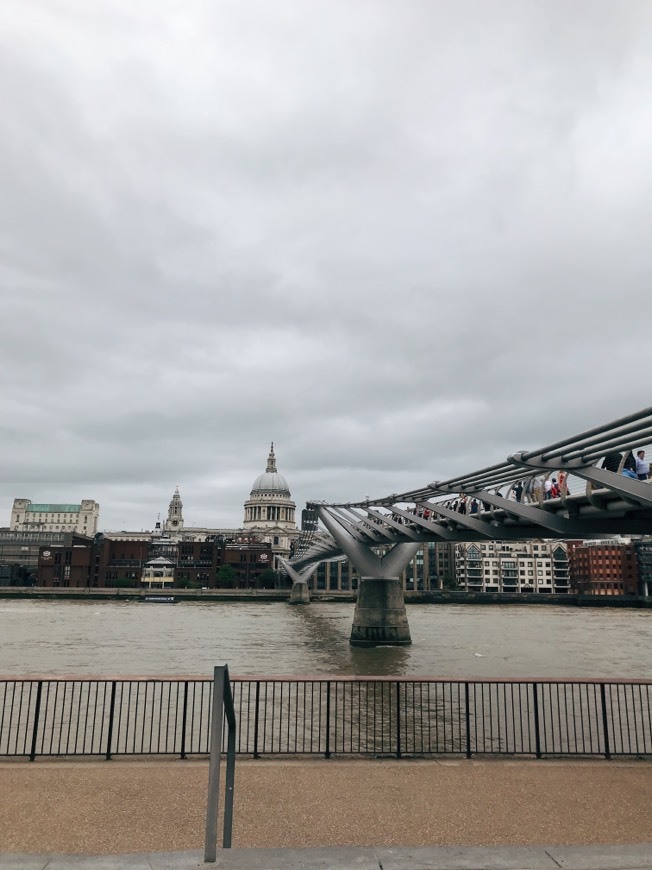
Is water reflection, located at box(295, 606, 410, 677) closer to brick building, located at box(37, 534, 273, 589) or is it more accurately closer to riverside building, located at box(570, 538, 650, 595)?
brick building, located at box(37, 534, 273, 589)

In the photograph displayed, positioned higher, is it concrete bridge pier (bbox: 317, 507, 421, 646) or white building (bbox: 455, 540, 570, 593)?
white building (bbox: 455, 540, 570, 593)

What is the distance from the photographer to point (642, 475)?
17.6 m

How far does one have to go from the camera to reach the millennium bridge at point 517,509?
16.4 meters

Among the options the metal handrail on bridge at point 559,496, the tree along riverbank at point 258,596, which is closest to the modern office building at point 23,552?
the tree along riverbank at point 258,596

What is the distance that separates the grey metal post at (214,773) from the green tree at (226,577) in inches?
5477

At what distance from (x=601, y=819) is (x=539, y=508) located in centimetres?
1829

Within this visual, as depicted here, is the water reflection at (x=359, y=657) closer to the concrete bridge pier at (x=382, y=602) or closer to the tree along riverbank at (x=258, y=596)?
the concrete bridge pier at (x=382, y=602)

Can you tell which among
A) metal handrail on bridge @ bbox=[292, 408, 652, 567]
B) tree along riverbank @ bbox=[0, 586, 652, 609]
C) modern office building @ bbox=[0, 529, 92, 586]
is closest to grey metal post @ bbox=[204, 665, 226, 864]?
metal handrail on bridge @ bbox=[292, 408, 652, 567]

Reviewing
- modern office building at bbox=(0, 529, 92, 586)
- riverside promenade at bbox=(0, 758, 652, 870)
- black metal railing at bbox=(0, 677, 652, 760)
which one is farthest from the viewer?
modern office building at bbox=(0, 529, 92, 586)

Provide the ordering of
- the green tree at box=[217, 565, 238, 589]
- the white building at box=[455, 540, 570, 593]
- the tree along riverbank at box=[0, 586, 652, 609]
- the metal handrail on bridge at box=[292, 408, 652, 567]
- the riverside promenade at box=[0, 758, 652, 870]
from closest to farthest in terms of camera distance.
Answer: the riverside promenade at box=[0, 758, 652, 870] < the metal handrail on bridge at box=[292, 408, 652, 567] < the tree along riverbank at box=[0, 586, 652, 609] < the green tree at box=[217, 565, 238, 589] < the white building at box=[455, 540, 570, 593]

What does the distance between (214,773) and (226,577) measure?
139 meters

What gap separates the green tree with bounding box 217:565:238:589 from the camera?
141125mm

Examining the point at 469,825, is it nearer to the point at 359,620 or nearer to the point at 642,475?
the point at 642,475

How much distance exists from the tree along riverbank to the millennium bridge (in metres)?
75.8
